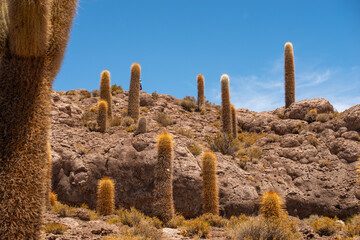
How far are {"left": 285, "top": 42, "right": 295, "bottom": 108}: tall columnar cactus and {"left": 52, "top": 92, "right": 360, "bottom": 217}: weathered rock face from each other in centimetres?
408

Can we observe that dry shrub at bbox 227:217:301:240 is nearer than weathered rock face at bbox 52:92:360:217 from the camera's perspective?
Yes

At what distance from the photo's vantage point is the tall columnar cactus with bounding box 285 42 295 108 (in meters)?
21.2

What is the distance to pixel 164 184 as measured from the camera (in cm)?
1073

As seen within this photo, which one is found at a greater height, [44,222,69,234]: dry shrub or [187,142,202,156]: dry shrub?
[187,142,202,156]: dry shrub

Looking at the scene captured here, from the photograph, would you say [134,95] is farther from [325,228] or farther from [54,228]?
[325,228]

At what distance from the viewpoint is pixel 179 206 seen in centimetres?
1239

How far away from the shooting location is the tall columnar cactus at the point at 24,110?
4906 mm

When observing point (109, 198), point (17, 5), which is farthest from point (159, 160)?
point (17, 5)

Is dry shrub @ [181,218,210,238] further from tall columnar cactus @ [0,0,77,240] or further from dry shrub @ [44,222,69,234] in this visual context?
tall columnar cactus @ [0,0,77,240]

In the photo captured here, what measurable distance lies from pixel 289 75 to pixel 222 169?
1054cm

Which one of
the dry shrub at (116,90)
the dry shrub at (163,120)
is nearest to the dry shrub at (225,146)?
the dry shrub at (163,120)

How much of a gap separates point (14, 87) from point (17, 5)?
1273 millimetres

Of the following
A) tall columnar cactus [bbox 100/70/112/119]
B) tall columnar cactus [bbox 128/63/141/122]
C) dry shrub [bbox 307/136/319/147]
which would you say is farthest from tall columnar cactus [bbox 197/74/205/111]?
dry shrub [bbox 307/136/319/147]

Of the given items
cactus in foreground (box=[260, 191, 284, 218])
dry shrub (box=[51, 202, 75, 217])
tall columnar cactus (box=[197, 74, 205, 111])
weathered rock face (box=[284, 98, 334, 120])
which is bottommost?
dry shrub (box=[51, 202, 75, 217])
